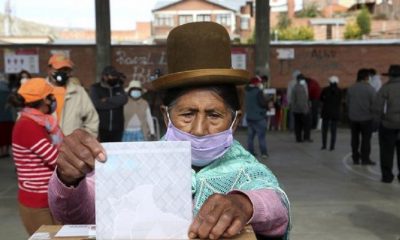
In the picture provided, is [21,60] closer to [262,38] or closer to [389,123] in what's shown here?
[262,38]

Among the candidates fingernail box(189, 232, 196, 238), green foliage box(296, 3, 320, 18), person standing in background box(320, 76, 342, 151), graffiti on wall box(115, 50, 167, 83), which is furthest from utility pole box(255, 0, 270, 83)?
green foliage box(296, 3, 320, 18)

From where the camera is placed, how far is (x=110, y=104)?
22.2ft

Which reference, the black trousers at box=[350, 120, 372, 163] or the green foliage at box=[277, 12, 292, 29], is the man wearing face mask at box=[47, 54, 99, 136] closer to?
the black trousers at box=[350, 120, 372, 163]

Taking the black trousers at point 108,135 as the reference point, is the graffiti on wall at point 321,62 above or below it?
above

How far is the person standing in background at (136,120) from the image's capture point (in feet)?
24.6

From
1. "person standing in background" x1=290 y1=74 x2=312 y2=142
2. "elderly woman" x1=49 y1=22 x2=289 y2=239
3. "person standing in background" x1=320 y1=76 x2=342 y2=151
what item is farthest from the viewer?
"person standing in background" x1=290 y1=74 x2=312 y2=142

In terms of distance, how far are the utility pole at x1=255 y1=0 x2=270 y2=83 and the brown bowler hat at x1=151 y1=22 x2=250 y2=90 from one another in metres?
14.9

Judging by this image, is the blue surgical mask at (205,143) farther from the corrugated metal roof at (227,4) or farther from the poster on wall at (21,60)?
the corrugated metal roof at (227,4)

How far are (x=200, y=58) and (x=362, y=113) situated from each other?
357 inches

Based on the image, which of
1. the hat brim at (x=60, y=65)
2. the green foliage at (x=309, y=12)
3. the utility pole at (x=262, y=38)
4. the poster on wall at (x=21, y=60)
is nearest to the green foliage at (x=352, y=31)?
the green foliage at (x=309, y=12)

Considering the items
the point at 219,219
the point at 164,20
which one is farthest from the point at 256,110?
the point at 164,20

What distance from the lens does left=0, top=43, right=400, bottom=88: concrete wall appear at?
18.0 m

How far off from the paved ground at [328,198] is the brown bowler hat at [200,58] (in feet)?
Result: 14.4

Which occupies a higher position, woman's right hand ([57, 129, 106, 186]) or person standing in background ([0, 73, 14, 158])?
woman's right hand ([57, 129, 106, 186])
